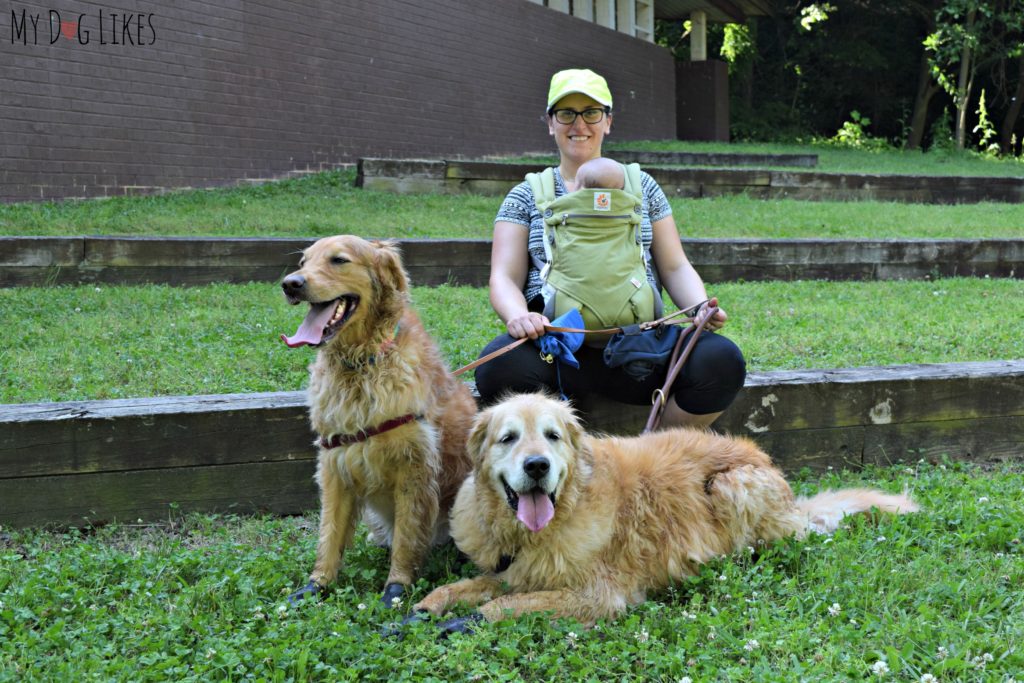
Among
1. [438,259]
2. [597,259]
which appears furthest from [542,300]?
[438,259]

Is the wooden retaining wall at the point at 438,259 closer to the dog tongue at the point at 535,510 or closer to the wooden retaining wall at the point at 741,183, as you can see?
the wooden retaining wall at the point at 741,183

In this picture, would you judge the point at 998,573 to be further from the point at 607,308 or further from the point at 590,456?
the point at 607,308

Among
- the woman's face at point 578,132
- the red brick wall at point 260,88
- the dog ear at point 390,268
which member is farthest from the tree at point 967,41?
the dog ear at point 390,268

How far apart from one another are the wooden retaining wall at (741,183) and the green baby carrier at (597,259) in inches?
358

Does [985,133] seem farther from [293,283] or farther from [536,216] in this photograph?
[293,283]

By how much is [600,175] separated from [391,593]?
6.66 ft

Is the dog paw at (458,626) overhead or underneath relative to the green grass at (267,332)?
underneath

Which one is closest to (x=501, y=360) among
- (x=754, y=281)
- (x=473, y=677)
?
(x=473, y=677)

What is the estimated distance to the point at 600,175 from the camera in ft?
14.1

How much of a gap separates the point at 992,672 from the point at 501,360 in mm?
2243

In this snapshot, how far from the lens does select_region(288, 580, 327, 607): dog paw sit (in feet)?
11.3

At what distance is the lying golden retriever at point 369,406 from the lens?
12.0ft

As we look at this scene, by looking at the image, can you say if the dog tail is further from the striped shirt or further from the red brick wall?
the red brick wall

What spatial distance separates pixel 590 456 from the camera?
3.64 m
